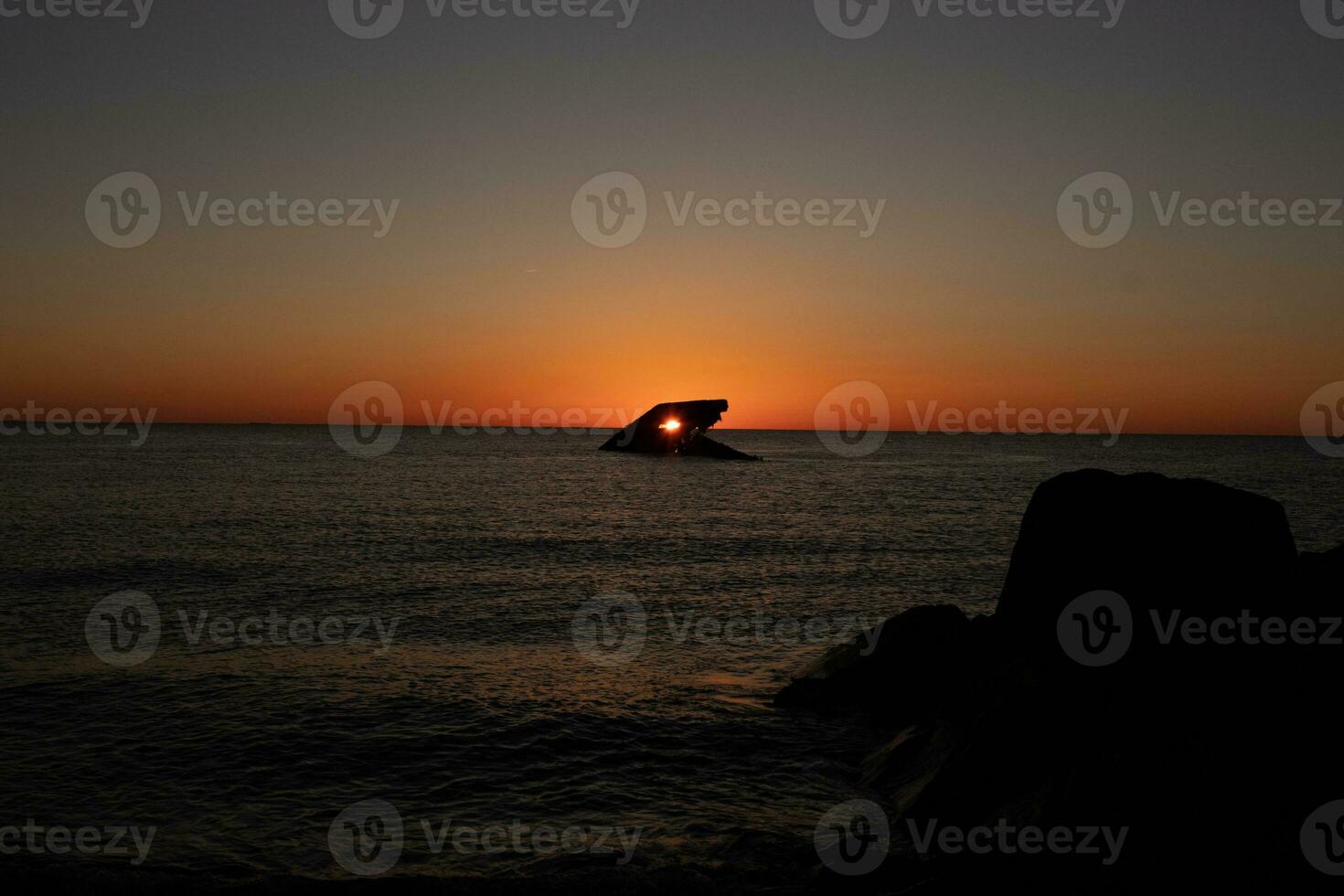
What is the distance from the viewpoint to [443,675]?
1727 centimetres

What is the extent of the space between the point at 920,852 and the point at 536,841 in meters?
4.68

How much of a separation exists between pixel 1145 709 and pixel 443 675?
Result: 13465 millimetres

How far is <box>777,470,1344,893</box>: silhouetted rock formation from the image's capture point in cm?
736

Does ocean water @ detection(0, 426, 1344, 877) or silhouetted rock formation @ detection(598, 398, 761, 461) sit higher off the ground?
silhouetted rock formation @ detection(598, 398, 761, 461)

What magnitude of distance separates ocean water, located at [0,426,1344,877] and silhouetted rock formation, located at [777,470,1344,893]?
37.3 inches

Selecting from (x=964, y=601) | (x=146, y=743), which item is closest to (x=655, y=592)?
(x=964, y=601)

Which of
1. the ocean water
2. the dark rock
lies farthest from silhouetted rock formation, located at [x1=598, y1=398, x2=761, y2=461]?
the dark rock

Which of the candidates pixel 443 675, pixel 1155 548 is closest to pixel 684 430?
pixel 443 675

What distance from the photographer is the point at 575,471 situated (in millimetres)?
99812

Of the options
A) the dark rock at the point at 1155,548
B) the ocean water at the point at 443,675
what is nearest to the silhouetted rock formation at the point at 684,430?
the ocean water at the point at 443,675

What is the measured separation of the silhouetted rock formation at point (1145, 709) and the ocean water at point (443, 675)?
947 millimetres

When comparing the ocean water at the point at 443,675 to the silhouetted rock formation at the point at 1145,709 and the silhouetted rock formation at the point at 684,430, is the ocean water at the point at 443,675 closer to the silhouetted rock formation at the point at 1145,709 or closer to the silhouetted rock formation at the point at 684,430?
the silhouetted rock formation at the point at 1145,709

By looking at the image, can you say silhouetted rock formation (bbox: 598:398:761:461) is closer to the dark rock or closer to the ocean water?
the ocean water

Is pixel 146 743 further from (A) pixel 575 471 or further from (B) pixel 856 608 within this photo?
(A) pixel 575 471
